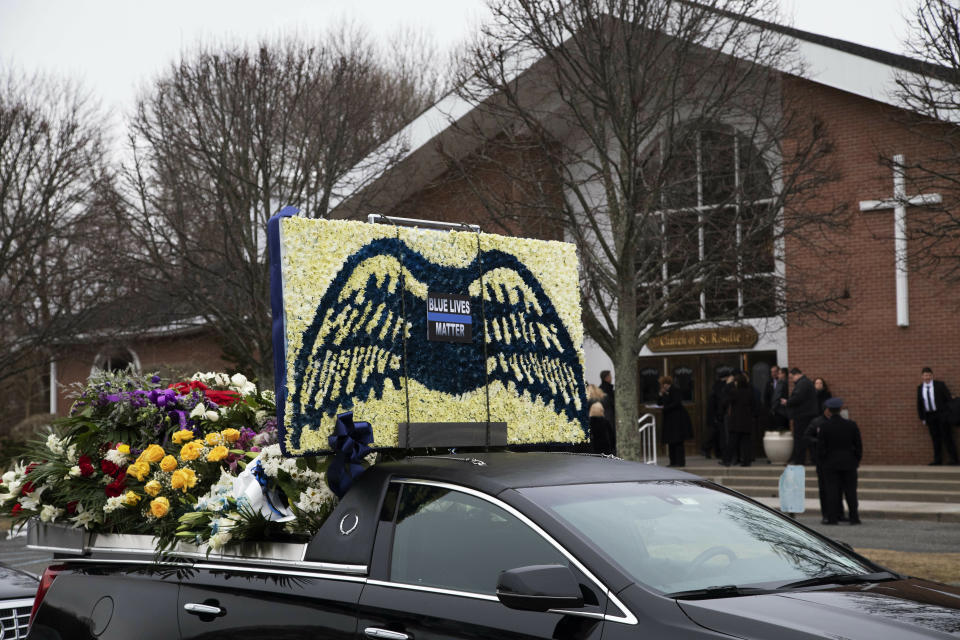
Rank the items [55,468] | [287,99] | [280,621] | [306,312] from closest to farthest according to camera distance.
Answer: [280,621] < [306,312] < [55,468] < [287,99]

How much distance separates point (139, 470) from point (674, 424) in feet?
61.3

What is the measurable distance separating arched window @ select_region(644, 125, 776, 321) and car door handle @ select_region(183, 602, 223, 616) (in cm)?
1148

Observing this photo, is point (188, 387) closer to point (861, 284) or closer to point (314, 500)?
point (314, 500)

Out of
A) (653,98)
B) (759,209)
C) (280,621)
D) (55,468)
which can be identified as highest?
(653,98)

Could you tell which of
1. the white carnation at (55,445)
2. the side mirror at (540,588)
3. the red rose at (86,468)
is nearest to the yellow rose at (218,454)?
the red rose at (86,468)

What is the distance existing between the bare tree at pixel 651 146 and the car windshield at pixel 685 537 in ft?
36.5

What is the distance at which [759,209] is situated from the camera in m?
16.8

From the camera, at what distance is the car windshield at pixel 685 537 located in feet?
13.5

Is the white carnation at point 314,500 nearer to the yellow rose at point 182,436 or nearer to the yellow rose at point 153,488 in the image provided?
the yellow rose at point 153,488

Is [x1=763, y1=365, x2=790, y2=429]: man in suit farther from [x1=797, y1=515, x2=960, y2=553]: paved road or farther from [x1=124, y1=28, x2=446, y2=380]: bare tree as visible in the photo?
[x1=124, y1=28, x2=446, y2=380]: bare tree

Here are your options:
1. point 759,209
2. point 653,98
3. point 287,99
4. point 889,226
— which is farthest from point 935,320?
point 287,99

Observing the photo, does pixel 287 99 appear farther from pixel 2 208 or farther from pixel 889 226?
pixel 889 226

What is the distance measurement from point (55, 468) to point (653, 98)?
11.5 metres

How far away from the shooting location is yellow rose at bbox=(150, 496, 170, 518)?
5840 mm
